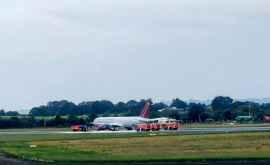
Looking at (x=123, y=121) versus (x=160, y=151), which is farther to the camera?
(x=123, y=121)

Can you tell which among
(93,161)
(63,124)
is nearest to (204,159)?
(93,161)

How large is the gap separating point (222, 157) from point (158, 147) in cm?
1589

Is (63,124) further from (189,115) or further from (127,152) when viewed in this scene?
(127,152)

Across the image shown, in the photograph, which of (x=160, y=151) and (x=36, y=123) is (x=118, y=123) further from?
(x=160, y=151)

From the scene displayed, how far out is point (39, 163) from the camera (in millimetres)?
59875

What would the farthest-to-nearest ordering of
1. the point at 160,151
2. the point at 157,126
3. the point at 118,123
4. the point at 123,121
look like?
1. the point at 123,121
2. the point at 118,123
3. the point at 157,126
4. the point at 160,151

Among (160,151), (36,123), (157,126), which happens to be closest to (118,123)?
(157,126)

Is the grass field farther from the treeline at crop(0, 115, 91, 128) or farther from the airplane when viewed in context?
the treeline at crop(0, 115, 91, 128)

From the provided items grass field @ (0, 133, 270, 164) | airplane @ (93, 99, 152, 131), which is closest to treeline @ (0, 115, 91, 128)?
airplane @ (93, 99, 152, 131)

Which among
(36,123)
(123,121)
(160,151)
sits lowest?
(160,151)

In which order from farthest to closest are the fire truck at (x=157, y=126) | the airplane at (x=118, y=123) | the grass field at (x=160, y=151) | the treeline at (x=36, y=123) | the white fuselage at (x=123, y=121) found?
the treeline at (x=36, y=123), the white fuselage at (x=123, y=121), the airplane at (x=118, y=123), the fire truck at (x=157, y=126), the grass field at (x=160, y=151)

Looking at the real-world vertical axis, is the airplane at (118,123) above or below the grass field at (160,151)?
above

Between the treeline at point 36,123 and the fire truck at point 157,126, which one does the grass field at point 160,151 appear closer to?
the fire truck at point 157,126

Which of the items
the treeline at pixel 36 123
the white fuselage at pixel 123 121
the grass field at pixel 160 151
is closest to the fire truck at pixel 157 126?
the white fuselage at pixel 123 121
